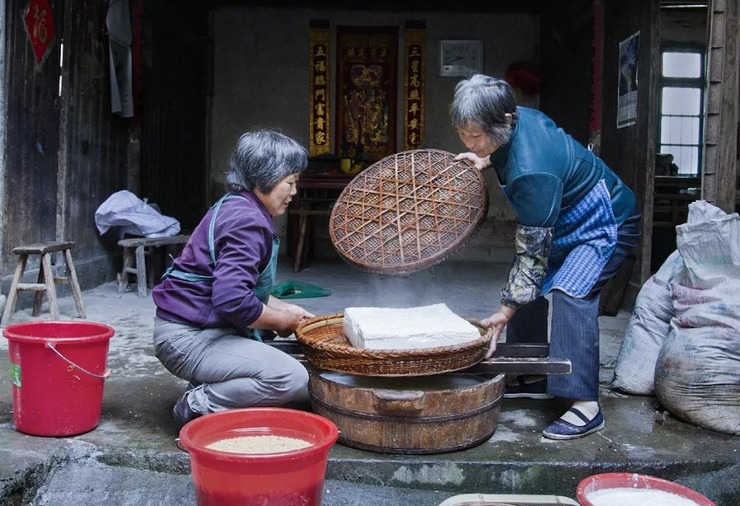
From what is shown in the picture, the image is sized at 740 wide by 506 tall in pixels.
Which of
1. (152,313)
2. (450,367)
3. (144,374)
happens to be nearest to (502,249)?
(152,313)

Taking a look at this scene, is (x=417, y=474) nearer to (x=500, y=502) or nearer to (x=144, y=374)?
(x=500, y=502)

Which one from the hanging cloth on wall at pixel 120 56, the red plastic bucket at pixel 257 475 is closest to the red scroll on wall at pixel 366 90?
the hanging cloth on wall at pixel 120 56

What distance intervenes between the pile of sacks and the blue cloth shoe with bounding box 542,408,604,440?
0.45m

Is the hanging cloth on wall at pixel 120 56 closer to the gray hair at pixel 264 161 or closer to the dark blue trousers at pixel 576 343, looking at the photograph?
the gray hair at pixel 264 161

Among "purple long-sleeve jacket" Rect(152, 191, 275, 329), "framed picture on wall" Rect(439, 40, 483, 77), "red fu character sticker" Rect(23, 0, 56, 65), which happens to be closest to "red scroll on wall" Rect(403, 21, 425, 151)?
"framed picture on wall" Rect(439, 40, 483, 77)

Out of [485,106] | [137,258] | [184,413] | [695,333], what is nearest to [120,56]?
[137,258]

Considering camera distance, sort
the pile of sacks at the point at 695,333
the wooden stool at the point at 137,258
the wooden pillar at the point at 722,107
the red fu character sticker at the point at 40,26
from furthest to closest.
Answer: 1. the wooden stool at the point at 137,258
2. the red fu character sticker at the point at 40,26
3. the wooden pillar at the point at 722,107
4. the pile of sacks at the point at 695,333

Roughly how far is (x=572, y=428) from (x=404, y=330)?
85 centimetres

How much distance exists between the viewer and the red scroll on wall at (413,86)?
10.4 meters

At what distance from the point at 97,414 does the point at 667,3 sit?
587 cm

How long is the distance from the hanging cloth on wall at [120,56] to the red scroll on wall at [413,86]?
420 centimetres

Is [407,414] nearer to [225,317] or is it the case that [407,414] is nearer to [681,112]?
[225,317]

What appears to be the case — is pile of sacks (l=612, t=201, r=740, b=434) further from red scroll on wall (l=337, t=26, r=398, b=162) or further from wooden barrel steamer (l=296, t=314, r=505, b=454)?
red scroll on wall (l=337, t=26, r=398, b=162)

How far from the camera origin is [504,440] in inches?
118
